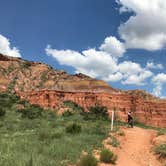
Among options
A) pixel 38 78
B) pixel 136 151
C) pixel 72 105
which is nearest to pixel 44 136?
pixel 136 151

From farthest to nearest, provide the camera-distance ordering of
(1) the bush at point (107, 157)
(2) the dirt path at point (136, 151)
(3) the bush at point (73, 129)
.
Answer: (3) the bush at point (73, 129)
(2) the dirt path at point (136, 151)
(1) the bush at point (107, 157)

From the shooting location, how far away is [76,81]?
292 feet

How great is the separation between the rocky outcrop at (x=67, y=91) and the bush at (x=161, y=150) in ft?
116

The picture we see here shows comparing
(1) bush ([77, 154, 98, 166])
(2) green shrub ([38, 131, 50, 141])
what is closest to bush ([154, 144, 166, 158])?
(1) bush ([77, 154, 98, 166])

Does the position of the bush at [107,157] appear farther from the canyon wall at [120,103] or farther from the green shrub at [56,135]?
the canyon wall at [120,103]

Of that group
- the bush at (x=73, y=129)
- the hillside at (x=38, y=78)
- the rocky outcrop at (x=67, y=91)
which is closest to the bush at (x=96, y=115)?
the rocky outcrop at (x=67, y=91)

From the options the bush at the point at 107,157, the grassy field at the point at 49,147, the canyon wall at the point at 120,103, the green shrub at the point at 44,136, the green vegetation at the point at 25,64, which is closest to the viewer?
the grassy field at the point at 49,147

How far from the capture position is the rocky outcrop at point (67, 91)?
187ft

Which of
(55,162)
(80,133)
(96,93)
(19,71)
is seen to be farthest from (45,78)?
(55,162)

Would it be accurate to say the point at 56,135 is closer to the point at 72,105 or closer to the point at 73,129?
the point at 73,129

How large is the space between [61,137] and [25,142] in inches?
98.2

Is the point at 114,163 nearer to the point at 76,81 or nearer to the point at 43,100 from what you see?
the point at 43,100

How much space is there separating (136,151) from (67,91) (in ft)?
134

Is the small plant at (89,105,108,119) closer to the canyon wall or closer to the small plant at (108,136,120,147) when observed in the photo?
the canyon wall
